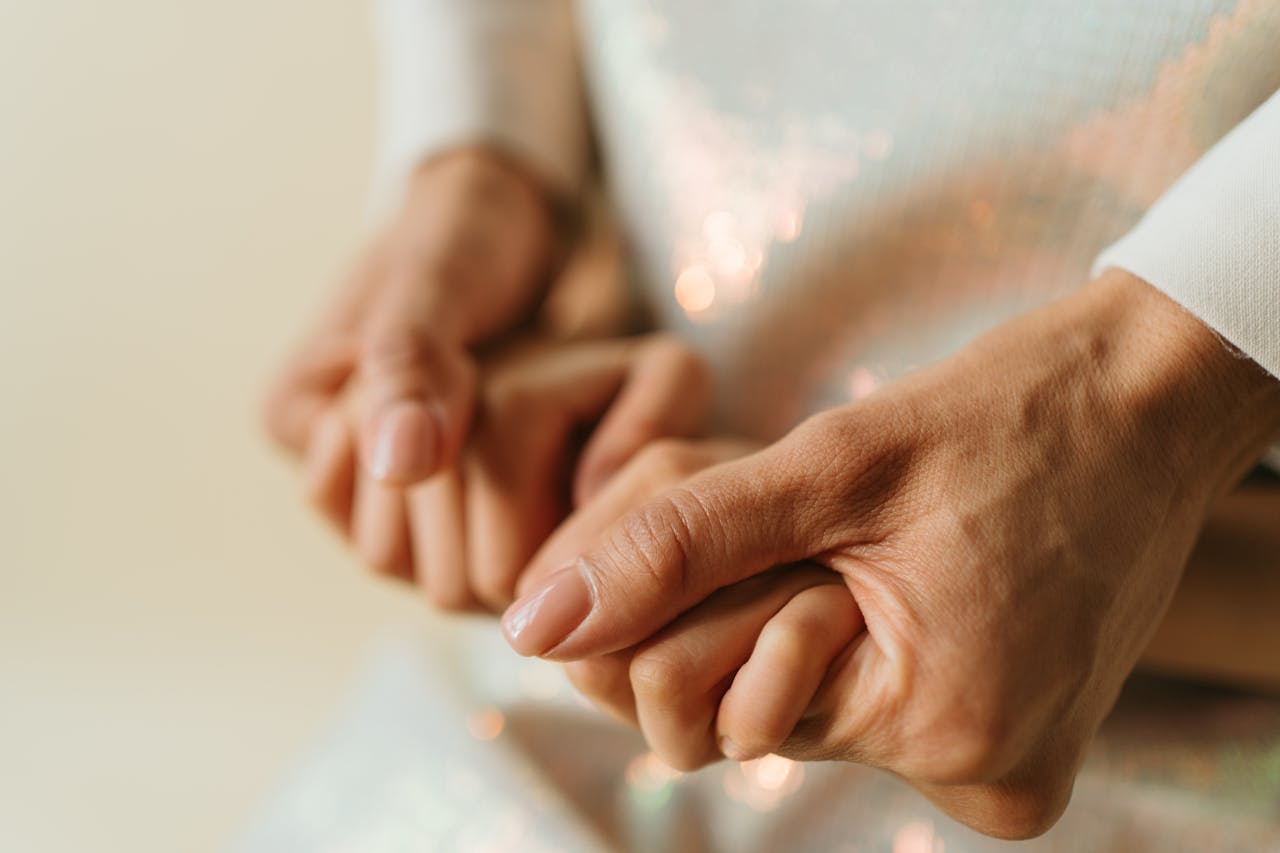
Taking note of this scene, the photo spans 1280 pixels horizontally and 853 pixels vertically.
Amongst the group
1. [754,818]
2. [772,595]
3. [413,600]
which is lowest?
[413,600]

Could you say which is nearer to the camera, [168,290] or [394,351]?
[394,351]

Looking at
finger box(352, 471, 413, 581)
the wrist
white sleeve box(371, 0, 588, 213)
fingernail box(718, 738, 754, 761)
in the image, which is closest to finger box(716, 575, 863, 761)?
fingernail box(718, 738, 754, 761)

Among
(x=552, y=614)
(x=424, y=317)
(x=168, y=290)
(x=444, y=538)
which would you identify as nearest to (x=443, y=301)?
(x=424, y=317)

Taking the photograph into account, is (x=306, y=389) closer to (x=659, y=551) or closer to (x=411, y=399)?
(x=411, y=399)

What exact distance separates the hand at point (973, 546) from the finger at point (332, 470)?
0.66 ft

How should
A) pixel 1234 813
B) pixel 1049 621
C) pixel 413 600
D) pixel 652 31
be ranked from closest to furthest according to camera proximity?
pixel 1049 621, pixel 1234 813, pixel 652 31, pixel 413 600

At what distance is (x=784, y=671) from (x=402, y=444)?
0.18 m

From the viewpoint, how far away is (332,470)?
45cm

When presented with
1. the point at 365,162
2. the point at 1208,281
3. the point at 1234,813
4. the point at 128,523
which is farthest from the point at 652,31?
the point at 128,523

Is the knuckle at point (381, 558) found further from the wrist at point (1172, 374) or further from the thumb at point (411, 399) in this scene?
the wrist at point (1172, 374)

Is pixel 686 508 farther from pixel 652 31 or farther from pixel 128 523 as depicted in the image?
pixel 128 523

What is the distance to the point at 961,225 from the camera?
41 cm

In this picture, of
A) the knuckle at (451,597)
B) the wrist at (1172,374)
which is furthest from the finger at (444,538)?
the wrist at (1172,374)

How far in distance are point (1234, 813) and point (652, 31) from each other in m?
0.41
